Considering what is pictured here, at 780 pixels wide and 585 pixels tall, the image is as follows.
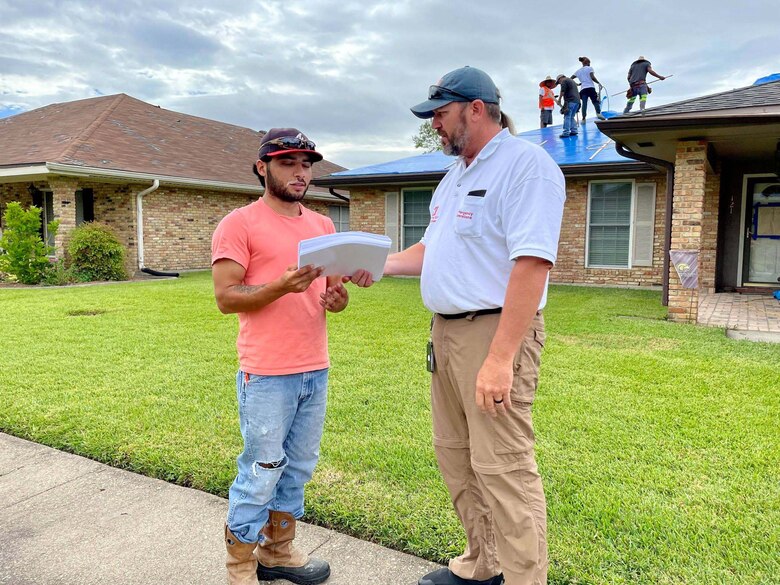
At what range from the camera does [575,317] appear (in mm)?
8555

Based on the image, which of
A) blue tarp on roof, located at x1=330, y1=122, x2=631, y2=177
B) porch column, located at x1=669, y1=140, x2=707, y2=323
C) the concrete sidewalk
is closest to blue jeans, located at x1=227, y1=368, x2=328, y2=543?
the concrete sidewalk

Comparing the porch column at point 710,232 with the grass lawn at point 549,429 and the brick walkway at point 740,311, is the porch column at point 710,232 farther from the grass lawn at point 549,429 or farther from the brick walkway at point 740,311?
the grass lawn at point 549,429

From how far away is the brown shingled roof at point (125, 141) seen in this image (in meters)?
15.0

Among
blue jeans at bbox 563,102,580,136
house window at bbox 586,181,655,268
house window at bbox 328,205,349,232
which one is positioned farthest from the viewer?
house window at bbox 328,205,349,232

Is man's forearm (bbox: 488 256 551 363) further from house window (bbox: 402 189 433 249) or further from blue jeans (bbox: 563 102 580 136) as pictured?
blue jeans (bbox: 563 102 580 136)

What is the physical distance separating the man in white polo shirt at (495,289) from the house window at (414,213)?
13330mm

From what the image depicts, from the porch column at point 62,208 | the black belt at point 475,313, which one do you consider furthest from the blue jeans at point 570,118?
the black belt at point 475,313

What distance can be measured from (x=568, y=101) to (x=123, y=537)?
1562cm

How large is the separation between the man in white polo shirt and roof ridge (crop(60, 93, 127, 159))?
14616 millimetres

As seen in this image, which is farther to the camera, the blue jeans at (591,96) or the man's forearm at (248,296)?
the blue jeans at (591,96)

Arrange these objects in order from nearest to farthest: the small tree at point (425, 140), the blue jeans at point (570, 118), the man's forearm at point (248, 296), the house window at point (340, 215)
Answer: the man's forearm at point (248, 296)
the blue jeans at point (570, 118)
the house window at point (340, 215)
the small tree at point (425, 140)

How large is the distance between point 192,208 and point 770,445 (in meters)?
16.7

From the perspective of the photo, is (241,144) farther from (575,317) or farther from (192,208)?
(575,317)

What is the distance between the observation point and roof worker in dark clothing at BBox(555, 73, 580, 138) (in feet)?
49.8
